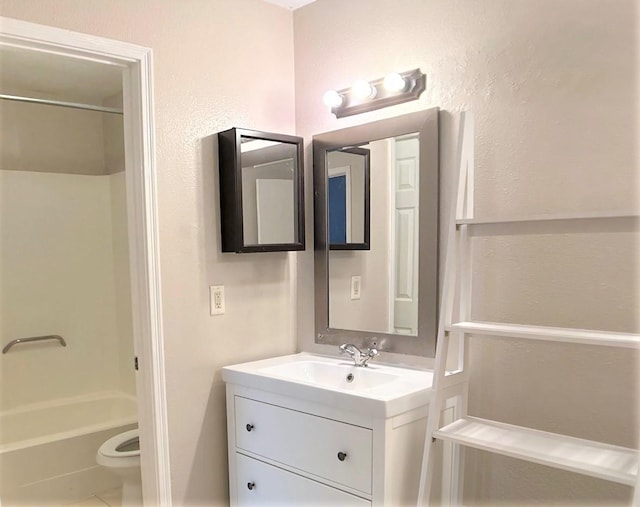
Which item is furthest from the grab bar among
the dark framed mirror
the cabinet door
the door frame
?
the dark framed mirror

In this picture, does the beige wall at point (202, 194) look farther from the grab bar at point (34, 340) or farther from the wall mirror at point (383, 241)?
the grab bar at point (34, 340)

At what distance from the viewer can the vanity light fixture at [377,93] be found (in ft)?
6.81

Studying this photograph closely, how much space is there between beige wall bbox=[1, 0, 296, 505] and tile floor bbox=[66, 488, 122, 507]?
90 centimetres

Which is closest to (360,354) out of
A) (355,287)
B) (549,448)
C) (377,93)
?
(355,287)

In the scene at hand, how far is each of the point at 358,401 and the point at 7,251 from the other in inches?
101

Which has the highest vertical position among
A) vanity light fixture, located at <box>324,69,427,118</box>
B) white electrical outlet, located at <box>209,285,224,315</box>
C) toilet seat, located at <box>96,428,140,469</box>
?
vanity light fixture, located at <box>324,69,427,118</box>

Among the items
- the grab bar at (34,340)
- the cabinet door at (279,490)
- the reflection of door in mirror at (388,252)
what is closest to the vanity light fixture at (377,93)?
the reflection of door in mirror at (388,252)

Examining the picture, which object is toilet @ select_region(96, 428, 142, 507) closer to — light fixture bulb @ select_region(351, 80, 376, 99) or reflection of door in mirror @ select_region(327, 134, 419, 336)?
reflection of door in mirror @ select_region(327, 134, 419, 336)

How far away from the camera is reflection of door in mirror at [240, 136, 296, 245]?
2.28 metres

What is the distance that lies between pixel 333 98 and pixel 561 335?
138 centimetres

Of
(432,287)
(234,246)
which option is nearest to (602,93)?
(432,287)

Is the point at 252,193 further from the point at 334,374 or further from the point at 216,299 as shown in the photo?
the point at 334,374

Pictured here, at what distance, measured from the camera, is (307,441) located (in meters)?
1.94

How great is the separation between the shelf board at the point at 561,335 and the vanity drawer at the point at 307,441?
1.61ft
